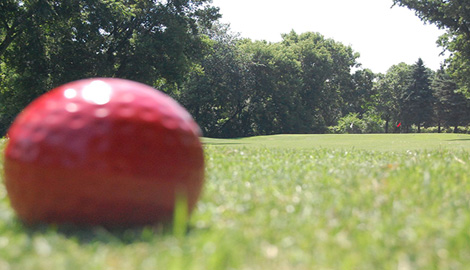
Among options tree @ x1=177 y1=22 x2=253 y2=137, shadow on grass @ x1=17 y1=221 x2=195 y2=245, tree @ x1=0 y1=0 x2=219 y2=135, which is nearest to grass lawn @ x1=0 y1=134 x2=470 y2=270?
shadow on grass @ x1=17 y1=221 x2=195 y2=245

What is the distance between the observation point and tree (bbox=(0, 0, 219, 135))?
27.5 meters

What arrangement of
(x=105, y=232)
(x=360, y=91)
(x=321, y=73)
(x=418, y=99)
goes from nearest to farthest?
(x=105, y=232), (x=321, y=73), (x=418, y=99), (x=360, y=91)

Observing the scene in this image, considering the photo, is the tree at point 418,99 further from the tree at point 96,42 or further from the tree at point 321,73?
the tree at point 96,42

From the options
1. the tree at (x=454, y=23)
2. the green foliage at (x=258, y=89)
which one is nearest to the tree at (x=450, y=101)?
the green foliage at (x=258, y=89)

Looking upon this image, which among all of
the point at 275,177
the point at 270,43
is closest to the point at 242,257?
the point at 275,177

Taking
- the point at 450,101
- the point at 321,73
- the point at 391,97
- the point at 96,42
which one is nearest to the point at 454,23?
the point at 96,42

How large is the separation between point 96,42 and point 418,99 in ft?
196

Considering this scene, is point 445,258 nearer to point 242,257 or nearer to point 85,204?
point 242,257

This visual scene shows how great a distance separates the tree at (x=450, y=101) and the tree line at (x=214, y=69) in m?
0.16

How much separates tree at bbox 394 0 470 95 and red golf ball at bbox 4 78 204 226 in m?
28.4

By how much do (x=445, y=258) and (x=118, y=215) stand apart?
2420 mm

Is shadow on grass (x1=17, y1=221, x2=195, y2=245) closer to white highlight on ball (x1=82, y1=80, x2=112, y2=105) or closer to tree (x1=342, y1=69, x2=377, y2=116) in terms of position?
white highlight on ball (x1=82, y1=80, x2=112, y2=105)

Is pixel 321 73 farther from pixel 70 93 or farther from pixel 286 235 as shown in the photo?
pixel 286 235

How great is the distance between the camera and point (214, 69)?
50.9 m
